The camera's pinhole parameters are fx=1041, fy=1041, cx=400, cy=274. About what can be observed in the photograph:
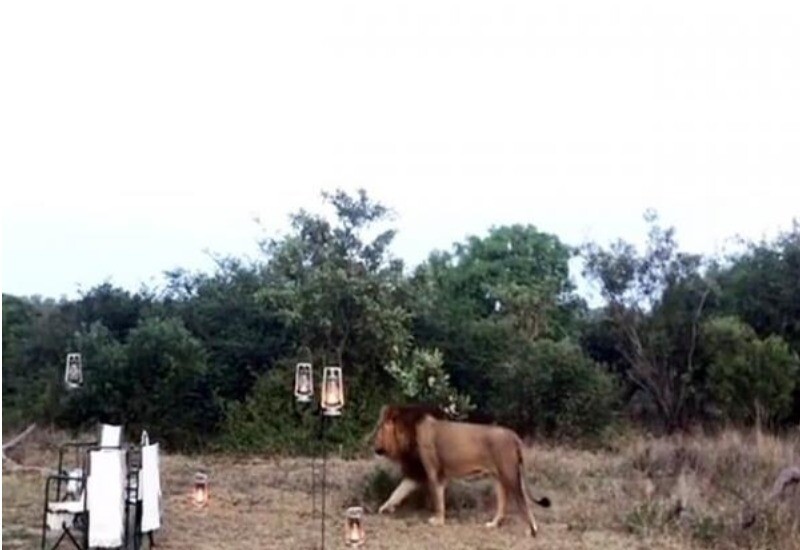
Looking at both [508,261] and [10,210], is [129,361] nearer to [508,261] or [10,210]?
[508,261]

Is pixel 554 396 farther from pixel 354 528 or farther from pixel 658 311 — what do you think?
pixel 354 528

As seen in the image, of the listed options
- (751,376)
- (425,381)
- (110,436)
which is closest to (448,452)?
(110,436)

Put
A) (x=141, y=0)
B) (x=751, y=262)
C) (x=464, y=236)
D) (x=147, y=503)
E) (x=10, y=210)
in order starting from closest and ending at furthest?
(x=10, y=210)
(x=141, y=0)
(x=147, y=503)
(x=751, y=262)
(x=464, y=236)

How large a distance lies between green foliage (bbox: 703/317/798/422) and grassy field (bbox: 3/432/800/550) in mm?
2564

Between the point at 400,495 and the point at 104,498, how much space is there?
260 centimetres

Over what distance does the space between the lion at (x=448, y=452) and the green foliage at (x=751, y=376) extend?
5.83 meters

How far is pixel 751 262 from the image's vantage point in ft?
43.1

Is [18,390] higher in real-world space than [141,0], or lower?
lower

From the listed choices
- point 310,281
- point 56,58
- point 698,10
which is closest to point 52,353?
point 310,281

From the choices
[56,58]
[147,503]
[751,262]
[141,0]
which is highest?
[751,262]

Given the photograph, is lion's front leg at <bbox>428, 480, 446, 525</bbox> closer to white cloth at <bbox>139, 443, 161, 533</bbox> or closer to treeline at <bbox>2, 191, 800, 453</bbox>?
white cloth at <bbox>139, 443, 161, 533</bbox>

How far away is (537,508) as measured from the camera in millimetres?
6695

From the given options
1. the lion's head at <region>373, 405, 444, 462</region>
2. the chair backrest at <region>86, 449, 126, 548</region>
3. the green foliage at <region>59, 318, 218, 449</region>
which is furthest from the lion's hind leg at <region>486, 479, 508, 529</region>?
the green foliage at <region>59, 318, 218, 449</region>

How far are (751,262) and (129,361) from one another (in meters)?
7.72
